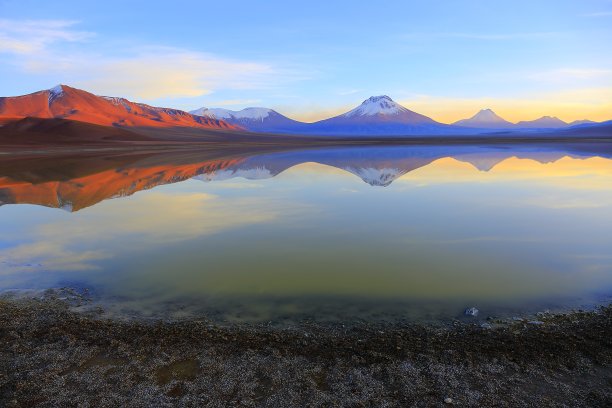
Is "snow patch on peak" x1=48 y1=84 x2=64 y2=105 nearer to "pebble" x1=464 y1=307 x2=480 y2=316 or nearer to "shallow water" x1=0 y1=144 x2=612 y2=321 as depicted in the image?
"shallow water" x1=0 y1=144 x2=612 y2=321

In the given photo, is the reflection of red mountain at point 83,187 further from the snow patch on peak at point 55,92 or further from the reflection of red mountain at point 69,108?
the snow patch on peak at point 55,92

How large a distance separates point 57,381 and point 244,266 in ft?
14.2

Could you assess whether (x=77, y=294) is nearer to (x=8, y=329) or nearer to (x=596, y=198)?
(x=8, y=329)

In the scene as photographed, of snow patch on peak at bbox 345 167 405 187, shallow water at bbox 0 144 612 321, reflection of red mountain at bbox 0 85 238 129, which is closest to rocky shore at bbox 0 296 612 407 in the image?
shallow water at bbox 0 144 612 321

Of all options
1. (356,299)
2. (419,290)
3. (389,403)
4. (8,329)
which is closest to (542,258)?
(419,290)

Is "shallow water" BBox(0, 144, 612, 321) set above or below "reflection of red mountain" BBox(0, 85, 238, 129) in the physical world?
below

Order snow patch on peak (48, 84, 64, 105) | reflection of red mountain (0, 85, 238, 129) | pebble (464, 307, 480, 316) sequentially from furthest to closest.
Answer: snow patch on peak (48, 84, 64, 105), reflection of red mountain (0, 85, 238, 129), pebble (464, 307, 480, 316)

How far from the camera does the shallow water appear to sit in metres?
7.25

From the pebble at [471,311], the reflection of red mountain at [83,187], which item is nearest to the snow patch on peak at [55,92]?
the reflection of red mountain at [83,187]

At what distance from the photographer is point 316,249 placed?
33.4 feet

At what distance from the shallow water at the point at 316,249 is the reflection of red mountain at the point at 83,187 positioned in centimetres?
21

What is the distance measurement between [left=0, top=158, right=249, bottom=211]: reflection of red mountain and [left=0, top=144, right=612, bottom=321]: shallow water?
21 cm

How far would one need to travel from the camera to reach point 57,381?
5082 mm

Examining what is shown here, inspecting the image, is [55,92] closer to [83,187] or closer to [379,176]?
[83,187]
